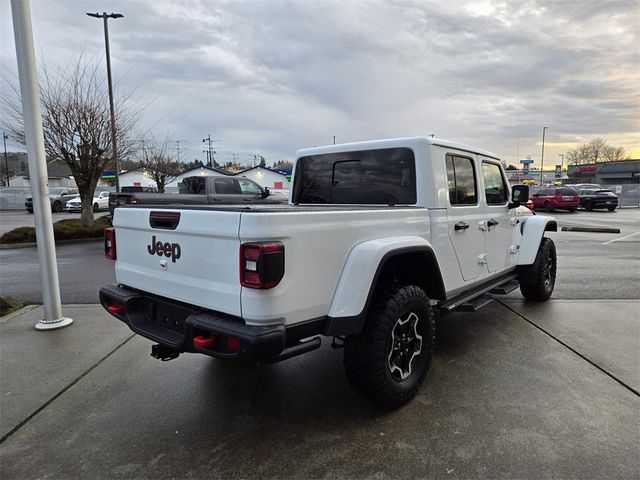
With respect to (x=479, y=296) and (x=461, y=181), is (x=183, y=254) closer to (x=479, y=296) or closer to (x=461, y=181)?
(x=461, y=181)

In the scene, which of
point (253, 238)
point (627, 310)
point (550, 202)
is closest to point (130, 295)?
point (253, 238)

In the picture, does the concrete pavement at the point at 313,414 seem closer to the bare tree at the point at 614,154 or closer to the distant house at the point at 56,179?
the distant house at the point at 56,179

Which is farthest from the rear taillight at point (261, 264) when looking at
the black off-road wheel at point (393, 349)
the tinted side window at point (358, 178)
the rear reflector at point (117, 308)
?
the tinted side window at point (358, 178)

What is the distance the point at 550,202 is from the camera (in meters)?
26.8

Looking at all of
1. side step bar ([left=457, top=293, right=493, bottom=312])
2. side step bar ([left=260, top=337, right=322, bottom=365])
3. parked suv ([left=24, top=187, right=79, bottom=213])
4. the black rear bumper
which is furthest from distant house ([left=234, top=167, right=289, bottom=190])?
side step bar ([left=260, top=337, right=322, bottom=365])

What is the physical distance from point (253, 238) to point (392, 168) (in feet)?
6.10

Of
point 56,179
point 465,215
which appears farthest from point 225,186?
point 56,179

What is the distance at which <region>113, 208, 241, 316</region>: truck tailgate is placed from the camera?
7.75 feet

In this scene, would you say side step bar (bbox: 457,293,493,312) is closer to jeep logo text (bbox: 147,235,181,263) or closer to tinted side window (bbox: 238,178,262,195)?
jeep logo text (bbox: 147,235,181,263)

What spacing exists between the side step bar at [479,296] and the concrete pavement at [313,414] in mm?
460

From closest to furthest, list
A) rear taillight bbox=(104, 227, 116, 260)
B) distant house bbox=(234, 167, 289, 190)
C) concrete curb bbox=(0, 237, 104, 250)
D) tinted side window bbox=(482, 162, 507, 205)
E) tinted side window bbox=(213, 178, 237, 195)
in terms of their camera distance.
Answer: rear taillight bbox=(104, 227, 116, 260), tinted side window bbox=(482, 162, 507, 205), concrete curb bbox=(0, 237, 104, 250), tinted side window bbox=(213, 178, 237, 195), distant house bbox=(234, 167, 289, 190)

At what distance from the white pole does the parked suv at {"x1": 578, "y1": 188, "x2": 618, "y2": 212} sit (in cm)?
3010

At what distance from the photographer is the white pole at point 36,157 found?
174 inches

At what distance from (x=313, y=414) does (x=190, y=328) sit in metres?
1.16
